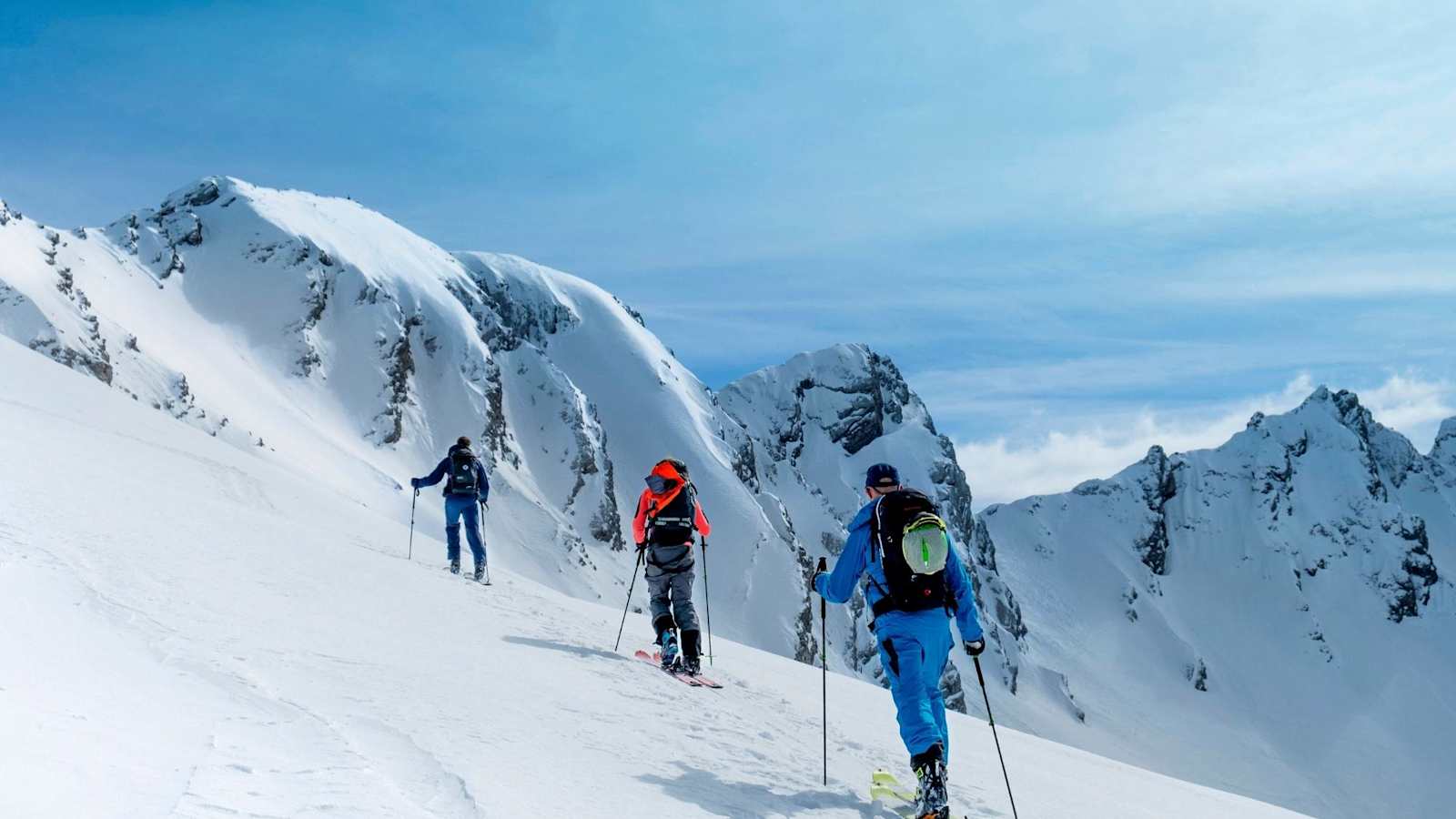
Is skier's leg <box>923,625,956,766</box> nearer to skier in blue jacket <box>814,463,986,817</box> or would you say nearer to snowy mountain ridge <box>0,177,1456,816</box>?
skier in blue jacket <box>814,463,986,817</box>

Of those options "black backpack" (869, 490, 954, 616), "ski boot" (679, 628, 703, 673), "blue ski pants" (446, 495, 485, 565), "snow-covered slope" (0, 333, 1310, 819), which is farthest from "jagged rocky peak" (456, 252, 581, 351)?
"black backpack" (869, 490, 954, 616)

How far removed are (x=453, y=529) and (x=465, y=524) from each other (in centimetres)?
118

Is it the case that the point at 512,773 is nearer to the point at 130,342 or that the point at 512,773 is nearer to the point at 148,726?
the point at 148,726

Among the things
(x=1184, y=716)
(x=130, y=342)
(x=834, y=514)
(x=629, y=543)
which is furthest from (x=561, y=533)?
(x=1184, y=716)

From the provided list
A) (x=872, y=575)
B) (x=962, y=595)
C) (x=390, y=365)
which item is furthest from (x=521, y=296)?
(x=962, y=595)

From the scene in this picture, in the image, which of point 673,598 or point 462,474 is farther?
point 462,474

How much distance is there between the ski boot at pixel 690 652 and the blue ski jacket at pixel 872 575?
388cm

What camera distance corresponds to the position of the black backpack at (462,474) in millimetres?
18000

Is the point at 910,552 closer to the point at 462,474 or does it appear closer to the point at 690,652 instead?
the point at 690,652

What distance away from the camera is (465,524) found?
1736 centimetres

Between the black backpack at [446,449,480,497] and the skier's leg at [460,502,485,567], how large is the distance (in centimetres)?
31

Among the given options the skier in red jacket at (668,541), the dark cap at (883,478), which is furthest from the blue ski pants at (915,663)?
the skier in red jacket at (668,541)

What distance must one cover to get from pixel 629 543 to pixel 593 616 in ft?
411

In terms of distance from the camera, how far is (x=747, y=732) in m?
9.10
